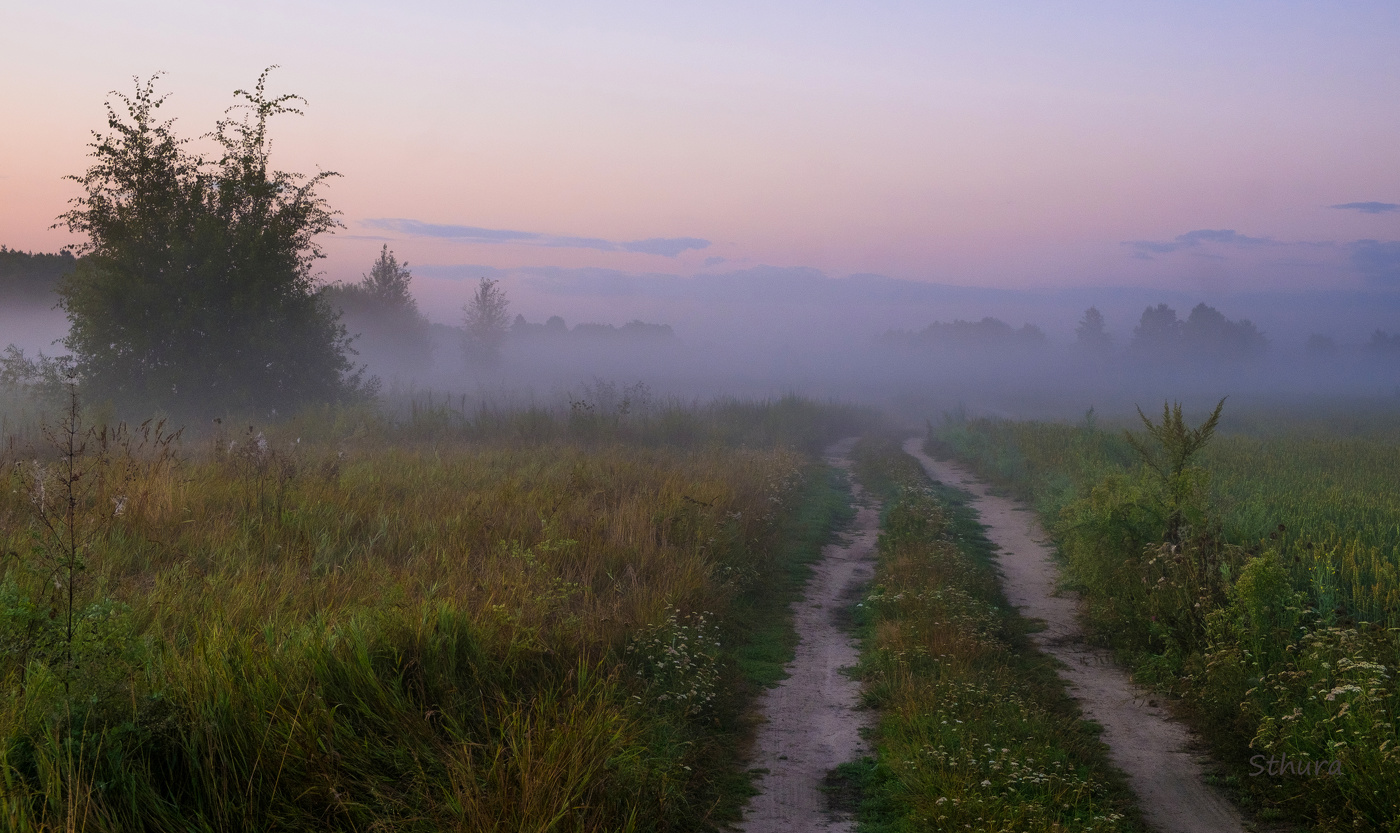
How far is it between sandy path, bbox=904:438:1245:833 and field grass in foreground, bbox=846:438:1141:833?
186 millimetres

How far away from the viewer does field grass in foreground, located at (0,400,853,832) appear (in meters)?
3.49

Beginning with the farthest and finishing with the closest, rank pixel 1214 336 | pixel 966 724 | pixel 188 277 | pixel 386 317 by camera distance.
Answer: pixel 1214 336 < pixel 386 317 < pixel 188 277 < pixel 966 724

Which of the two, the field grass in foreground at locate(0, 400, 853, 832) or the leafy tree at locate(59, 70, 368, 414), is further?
the leafy tree at locate(59, 70, 368, 414)

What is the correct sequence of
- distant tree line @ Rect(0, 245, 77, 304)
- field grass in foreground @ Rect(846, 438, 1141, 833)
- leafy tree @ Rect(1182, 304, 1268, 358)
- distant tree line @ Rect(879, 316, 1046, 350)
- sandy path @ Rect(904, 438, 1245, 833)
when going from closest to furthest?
field grass in foreground @ Rect(846, 438, 1141, 833) < sandy path @ Rect(904, 438, 1245, 833) < distant tree line @ Rect(0, 245, 77, 304) < leafy tree @ Rect(1182, 304, 1268, 358) < distant tree line @ Rect(879, 316, 1046, 350)

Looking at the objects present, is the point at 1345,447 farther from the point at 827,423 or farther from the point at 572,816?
the point at 572,816

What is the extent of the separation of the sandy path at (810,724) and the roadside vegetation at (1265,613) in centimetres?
254

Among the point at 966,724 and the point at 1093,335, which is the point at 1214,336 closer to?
the point at 1093,335

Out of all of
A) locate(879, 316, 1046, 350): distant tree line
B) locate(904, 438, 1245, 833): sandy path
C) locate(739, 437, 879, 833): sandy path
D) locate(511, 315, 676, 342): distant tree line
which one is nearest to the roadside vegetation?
locate(904, 438, 1245, 833): sandy path

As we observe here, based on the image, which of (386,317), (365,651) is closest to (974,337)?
(386,317)

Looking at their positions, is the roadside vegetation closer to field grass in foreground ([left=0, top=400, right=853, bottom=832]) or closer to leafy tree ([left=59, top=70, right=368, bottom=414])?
field grass in foreground ([left=0, top=400, right=853, bottom=832])

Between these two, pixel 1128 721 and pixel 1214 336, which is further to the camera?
pixel 1214 336

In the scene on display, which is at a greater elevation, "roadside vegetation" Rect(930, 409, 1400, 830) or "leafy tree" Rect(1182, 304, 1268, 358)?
"leafy tree" Rect(1182, 304, 1268, 358)

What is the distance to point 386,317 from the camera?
5447 centimetres

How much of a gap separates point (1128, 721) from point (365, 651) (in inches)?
220
